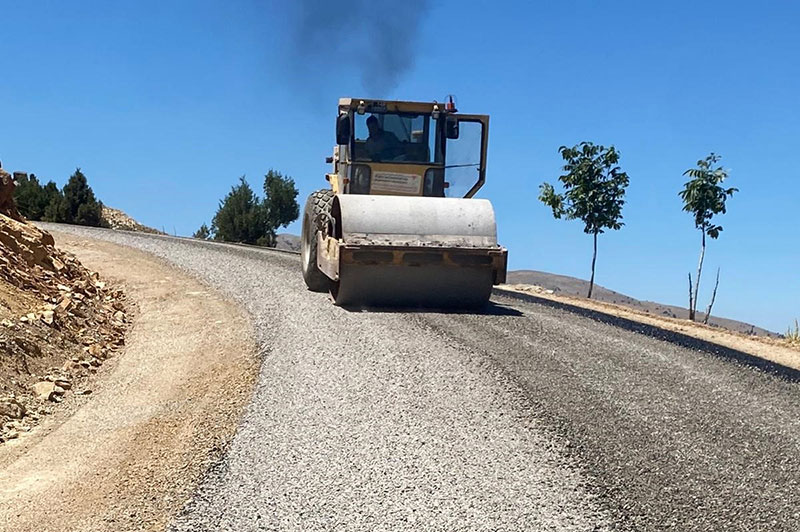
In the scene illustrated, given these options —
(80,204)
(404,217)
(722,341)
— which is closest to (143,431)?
(404,217)

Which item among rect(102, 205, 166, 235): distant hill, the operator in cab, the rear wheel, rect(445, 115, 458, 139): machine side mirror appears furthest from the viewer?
rect(102, 205, 166, 235): distant hill

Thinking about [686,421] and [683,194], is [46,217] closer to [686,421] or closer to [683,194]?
[683,194]

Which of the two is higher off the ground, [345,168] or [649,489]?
[345,168]

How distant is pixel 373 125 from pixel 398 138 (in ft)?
1.54

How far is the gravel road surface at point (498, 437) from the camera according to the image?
5855mm

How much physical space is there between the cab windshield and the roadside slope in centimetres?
342

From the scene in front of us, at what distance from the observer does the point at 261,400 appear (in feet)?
27.0

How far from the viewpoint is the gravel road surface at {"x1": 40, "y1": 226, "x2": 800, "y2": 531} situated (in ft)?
19.2

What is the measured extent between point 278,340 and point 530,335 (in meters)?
3.20

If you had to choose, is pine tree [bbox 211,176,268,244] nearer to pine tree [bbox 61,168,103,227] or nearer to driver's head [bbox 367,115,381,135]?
pine tree [bbox 61,168,103,227]

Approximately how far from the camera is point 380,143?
1402 centimetres

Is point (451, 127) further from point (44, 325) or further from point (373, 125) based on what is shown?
point (44, 325)

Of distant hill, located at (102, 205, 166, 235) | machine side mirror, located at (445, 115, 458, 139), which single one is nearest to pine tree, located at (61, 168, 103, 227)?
distant hill, located at (102, 205, 166, 235)

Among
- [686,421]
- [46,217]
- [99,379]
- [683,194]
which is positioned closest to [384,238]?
[99,379]
